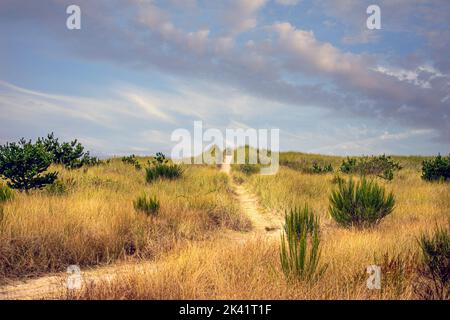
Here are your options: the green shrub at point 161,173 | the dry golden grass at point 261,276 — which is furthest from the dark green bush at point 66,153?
the dry golden grass at point 261,276

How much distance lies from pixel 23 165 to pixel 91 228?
201 inches

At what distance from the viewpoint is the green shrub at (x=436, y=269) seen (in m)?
4.31

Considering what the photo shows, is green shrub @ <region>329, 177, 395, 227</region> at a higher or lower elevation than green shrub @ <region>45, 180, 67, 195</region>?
lower

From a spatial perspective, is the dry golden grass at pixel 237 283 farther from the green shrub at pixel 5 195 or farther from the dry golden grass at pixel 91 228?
the green shrub at pixel 5 195

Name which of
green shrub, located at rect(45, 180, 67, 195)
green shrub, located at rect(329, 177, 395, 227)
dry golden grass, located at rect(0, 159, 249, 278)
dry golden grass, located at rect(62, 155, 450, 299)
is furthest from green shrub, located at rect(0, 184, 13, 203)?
green shrub, located at rect(329, 177, 395, 227)

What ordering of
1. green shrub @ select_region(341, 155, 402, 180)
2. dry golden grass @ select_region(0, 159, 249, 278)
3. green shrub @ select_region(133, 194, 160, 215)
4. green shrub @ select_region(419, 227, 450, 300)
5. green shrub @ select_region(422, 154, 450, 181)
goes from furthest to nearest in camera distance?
green shrub @ select_region(341, 155, 402, 180), green shrub @ select_region(422, 154, 450, 181), green shrub @ select_region(133, 194, 160, 215), dry golden grass @ select_region(0, 159, 249, 278), green shrub @ select_region(419, 227, 450, 300)

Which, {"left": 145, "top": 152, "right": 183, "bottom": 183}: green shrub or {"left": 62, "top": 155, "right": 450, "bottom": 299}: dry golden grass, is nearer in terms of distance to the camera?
{"left": 62, "top": 155, "right": 450, "bottom": 299}: dry golden grass

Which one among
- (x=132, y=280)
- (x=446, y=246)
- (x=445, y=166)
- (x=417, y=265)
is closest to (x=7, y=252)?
(x=132, y=280)

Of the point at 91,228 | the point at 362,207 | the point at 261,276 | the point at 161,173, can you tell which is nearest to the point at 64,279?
the point at 91,228

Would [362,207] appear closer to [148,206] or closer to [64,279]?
[148,206]

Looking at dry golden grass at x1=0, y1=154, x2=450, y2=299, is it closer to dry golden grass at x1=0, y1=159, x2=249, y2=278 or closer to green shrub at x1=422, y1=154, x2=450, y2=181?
dry golden grass at x1=0, y1=159, x2=249, y2=278

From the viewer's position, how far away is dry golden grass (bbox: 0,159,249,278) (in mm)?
6133

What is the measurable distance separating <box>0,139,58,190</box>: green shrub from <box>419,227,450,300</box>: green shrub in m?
9.78
